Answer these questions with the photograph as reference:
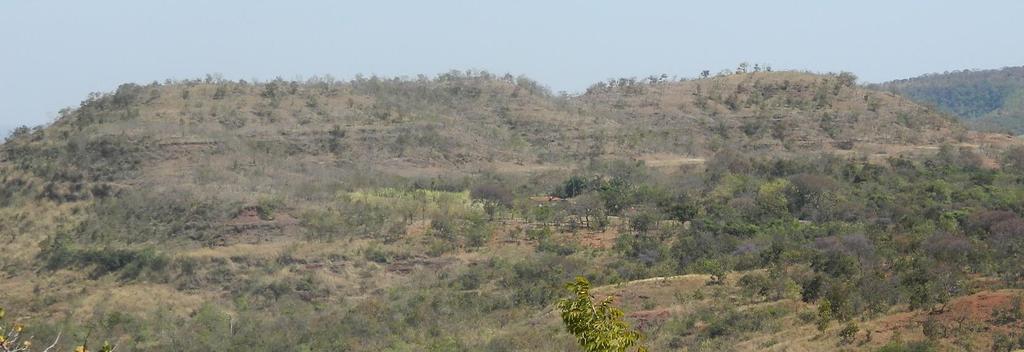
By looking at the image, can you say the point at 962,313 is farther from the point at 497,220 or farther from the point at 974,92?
the point at 974,92

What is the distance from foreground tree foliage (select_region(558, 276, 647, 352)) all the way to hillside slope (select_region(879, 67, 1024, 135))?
12634 centimetres

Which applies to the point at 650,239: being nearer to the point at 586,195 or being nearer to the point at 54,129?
the point at 586,195

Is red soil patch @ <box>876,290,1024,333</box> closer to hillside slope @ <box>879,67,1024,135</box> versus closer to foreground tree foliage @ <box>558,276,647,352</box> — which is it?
foreground tree foliage @ <box>558,276,647,352</box>

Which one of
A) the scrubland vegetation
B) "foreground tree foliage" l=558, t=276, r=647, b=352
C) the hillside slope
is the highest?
"foreground tree foliage" l=558, t=276, r=647, b=352

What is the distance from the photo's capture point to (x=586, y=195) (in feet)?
145

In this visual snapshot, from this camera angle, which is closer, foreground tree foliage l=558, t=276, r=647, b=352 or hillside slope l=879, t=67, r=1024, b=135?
foreground tree foliage l=558, t=276, r=647, b=352

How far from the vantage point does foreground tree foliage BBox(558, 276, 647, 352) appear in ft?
32.1

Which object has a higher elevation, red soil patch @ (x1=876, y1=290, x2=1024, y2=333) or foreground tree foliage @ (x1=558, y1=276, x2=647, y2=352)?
foreground tree foliage @ (x1=558, y1=276, x2=647, y2=352)

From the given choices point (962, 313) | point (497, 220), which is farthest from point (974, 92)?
point (962, 313)

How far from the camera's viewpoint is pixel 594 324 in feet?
32.5

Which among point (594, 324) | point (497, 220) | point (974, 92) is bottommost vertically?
point (974, 92)

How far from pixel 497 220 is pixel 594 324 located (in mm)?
31312

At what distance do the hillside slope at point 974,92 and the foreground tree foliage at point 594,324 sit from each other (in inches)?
4974

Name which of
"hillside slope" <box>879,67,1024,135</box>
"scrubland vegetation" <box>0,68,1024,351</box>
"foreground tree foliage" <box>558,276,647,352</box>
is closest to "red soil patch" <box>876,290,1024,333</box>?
"scrubland vegetation" <box>0,68,1024,351</box>
